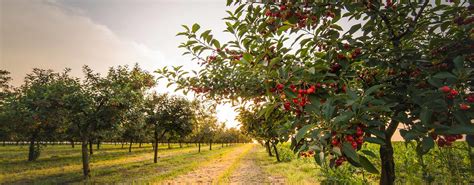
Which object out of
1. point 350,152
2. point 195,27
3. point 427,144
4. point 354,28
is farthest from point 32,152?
point 427,144

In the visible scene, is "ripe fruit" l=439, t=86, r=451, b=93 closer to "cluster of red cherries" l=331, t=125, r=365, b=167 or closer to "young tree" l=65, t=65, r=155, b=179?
"cluster of red cherries" l=331, t=125, r=365, b=167

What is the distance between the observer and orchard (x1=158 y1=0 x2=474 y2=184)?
169cm

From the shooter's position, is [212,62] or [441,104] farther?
[212,62]

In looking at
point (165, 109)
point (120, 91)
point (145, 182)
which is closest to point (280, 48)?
point (145, 182)

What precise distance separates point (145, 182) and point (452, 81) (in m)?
11.5

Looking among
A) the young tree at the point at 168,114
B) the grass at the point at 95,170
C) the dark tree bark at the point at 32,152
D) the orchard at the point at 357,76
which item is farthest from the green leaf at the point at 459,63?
the dark tree bark at the point at 32,152

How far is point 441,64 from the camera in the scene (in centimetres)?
251

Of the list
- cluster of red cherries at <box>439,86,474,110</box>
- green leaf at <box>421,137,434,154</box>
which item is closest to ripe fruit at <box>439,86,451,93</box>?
cluster of red cherries at <box>439,86,474,110</box>

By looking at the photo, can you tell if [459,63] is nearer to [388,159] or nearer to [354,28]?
[354,28]

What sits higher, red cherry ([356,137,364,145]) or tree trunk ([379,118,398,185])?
red cherry ([356,137,364,145])

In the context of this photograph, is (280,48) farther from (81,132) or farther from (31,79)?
(31,79)

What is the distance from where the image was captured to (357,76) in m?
2.71

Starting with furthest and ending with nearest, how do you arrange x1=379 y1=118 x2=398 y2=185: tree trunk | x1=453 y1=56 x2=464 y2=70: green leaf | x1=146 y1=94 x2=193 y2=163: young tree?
x1=146 y1=94 x2=193 y2=163: young tree → x1=379 y1=118 x2=398 y2=185: tree trunk → x1=453 y1=56 x2=464 y2=70: green leaf

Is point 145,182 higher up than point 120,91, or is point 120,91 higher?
point 120,91
